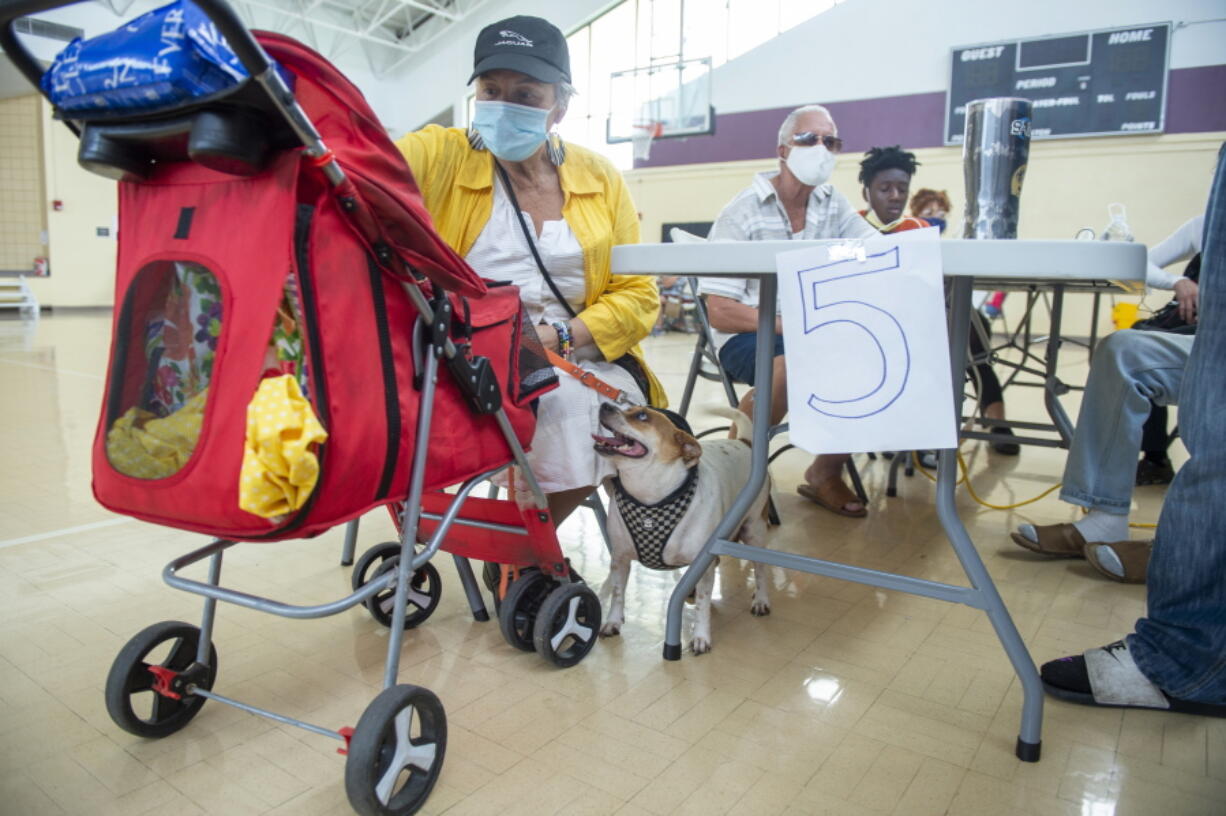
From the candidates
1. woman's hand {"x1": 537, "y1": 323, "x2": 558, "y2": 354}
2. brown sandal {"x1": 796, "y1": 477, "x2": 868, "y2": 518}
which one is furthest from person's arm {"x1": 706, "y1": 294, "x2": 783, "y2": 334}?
woman's hand {"x1": 537, "y1": 323, "x2": 558, "y2": 354}

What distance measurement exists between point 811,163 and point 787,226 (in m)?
0.19

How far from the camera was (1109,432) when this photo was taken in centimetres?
179

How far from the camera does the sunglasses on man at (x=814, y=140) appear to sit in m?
2.28

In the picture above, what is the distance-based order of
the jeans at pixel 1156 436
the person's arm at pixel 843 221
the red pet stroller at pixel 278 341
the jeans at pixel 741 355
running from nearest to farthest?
the red pet stroller at pixel 278 341, the jeans at pixel 741 355, the person's arm at pixel 843 221, the jeans at pixel 1156 436

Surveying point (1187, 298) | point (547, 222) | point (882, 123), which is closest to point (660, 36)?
point (882, 123)

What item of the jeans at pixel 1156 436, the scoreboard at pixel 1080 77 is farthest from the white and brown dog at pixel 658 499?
the scoreboard at pixel 1080 77

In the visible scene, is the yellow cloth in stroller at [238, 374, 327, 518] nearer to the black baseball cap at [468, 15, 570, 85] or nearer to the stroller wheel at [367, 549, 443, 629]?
the stroller wheel at [367, 549, 443, 629]

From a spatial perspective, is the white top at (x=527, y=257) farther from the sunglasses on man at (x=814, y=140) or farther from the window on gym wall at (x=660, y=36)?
the window on gym wall at (x=660, y=36)

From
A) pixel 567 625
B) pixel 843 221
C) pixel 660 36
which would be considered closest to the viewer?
pixel 567 625

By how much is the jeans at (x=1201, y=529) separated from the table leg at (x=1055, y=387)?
904 mm

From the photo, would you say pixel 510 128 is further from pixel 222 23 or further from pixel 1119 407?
pixel 1119 407

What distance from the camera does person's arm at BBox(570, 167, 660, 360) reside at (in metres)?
1.58

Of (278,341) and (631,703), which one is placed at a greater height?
(278,341)

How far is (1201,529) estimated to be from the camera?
1105mm
